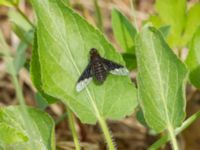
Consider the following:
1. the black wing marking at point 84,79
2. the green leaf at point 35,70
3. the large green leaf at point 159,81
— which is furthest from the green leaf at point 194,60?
the green leaf at point 35,70

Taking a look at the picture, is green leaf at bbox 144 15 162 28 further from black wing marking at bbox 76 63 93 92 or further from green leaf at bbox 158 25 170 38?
black wing marking at bbox 76 63 93 92

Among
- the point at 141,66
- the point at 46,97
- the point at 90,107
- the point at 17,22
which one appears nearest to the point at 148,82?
the point at 141,66

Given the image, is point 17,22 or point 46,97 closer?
point 46,97

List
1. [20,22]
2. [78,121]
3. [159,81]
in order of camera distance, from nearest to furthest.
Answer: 1. [159,81]
2. [20,22]
3. [78,121]

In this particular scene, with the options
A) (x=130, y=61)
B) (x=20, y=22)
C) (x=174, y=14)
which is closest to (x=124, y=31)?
(x=130, y=61)

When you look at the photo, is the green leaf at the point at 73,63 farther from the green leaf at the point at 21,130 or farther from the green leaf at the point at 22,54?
the green leaf at the point at 22,54

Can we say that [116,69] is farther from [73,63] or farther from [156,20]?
[156,20]

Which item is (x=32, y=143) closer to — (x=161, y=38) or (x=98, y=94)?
(x=98, y=94)
